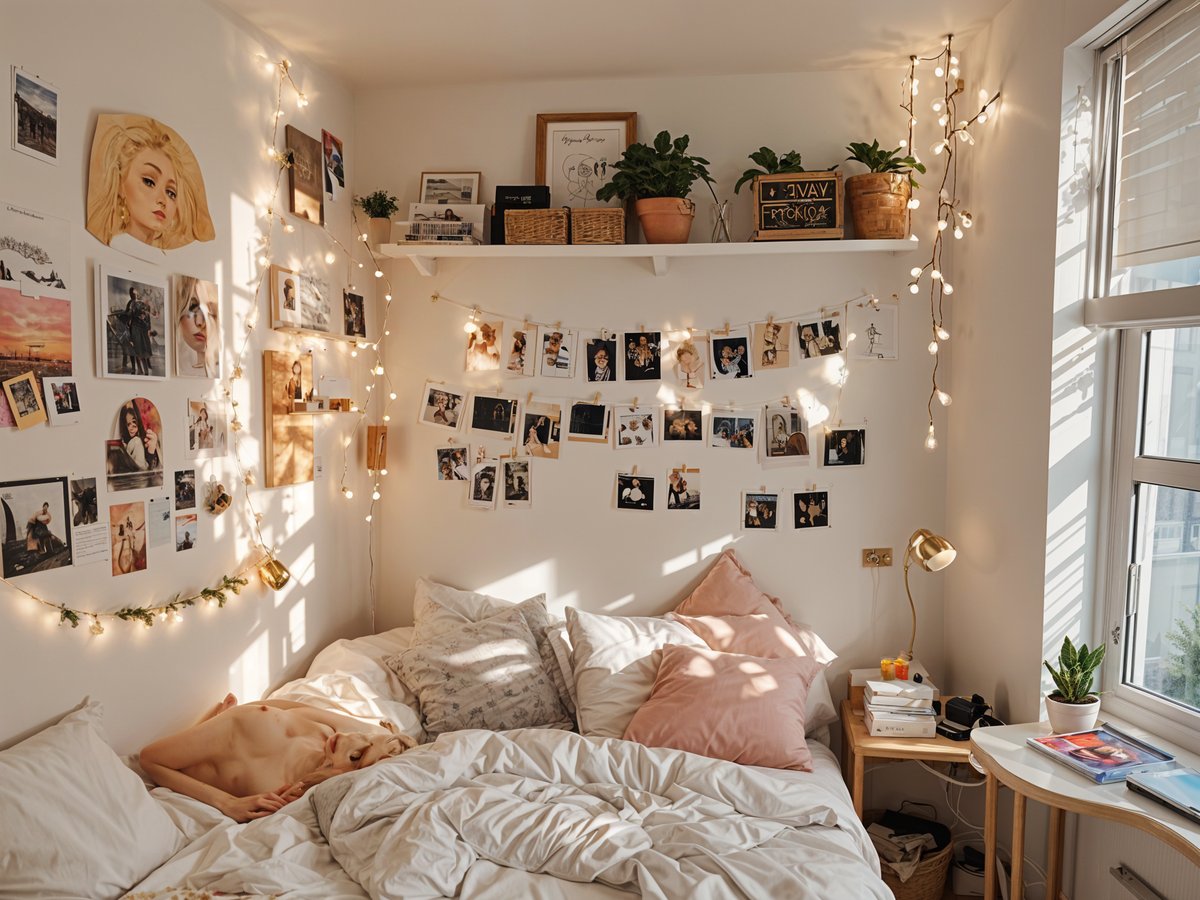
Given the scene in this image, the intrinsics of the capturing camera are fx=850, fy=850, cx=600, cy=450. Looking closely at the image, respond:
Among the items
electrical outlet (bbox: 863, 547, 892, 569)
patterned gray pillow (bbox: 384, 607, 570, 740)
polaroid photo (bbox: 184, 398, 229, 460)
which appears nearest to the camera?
polaroid photo (bbox: 184, 398, 229, 460)

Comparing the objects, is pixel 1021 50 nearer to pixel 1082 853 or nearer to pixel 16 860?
pixel 1082 853

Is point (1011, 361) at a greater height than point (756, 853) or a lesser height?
greater

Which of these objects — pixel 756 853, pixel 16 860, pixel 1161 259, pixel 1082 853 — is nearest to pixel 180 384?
pixel 16 860

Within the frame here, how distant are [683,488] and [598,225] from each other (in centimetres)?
100

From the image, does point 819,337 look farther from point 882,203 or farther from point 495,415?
point 495,415

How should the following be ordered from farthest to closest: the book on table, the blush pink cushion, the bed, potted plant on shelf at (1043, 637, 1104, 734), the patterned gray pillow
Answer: the patterned gray pillow
the blush pink cushion
potted plant on shelf at (1043, 637, 1104, 734)
the book on table
the bed

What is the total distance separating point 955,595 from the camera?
302 centimetres

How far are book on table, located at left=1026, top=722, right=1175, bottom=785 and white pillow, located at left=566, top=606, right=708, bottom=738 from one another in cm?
110

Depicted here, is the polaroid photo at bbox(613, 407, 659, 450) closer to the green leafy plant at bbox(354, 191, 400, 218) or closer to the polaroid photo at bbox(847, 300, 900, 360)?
the polaroid photo at bbox(847, 300, 900, 360)

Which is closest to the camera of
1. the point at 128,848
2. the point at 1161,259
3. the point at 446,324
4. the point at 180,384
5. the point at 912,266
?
the point at 128,848

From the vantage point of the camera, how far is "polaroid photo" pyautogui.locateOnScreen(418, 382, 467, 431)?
327 cm

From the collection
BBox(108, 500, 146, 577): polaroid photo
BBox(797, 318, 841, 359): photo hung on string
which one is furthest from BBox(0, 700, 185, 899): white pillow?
BBox(797, 318, 841, 359): photo hung on string

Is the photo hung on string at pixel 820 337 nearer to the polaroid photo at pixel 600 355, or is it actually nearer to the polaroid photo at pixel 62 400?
the polaroid photo at pixel 600 355

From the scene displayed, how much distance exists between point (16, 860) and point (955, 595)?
277 cm
